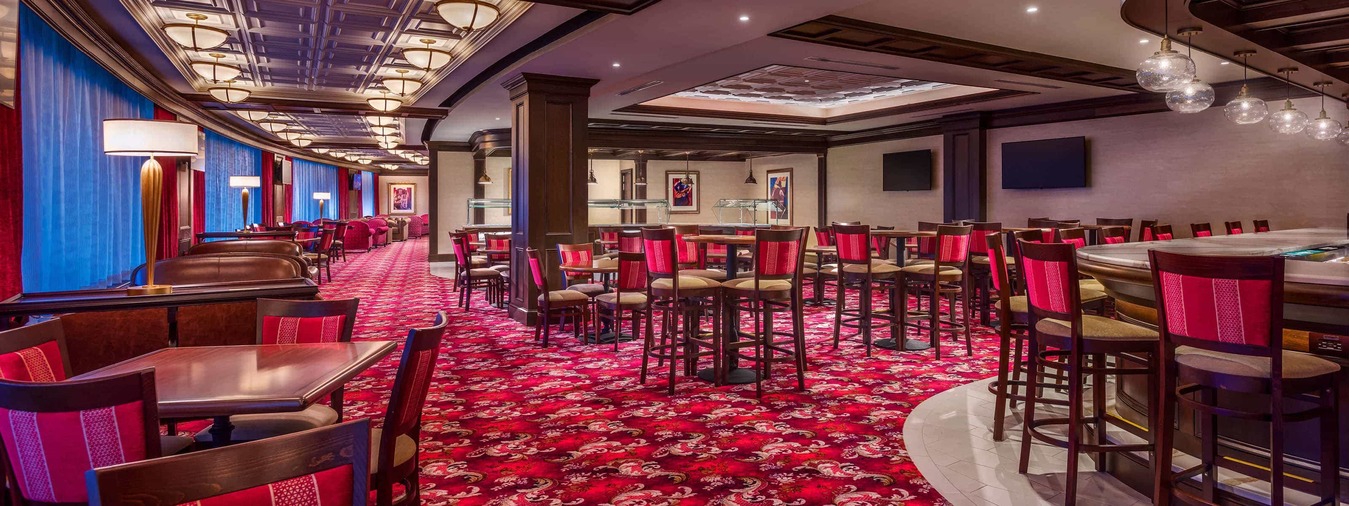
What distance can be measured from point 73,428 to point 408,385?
2.19 ft

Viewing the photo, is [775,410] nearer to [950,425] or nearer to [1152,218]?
[950,425]

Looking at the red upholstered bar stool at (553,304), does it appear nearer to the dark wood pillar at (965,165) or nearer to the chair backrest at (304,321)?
the chair backrest at (304,321)

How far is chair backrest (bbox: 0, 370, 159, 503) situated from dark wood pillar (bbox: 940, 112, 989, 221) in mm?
11908

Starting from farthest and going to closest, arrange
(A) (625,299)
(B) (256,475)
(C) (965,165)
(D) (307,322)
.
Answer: (C) (965,165) → (A) (625,299) → (D) (307,322) → (B) (256,475)

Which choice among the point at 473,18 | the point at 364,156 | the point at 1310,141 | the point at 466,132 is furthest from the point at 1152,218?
the point at 364,156

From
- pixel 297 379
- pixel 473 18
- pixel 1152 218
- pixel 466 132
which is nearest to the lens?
pixel 297 379

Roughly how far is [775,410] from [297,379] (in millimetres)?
2821

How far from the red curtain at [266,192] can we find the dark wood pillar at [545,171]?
12160 millimetres

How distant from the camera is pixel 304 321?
2791 mm

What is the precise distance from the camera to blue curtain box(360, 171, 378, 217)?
3046 centimetres

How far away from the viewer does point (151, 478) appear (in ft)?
3.38

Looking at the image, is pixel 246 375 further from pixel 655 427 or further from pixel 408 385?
pixel 655 427

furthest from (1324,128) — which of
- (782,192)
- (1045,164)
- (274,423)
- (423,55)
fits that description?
(782,192)

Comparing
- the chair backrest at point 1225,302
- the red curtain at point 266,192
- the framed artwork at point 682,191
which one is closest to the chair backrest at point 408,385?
the chair backrest at point 1225,302
